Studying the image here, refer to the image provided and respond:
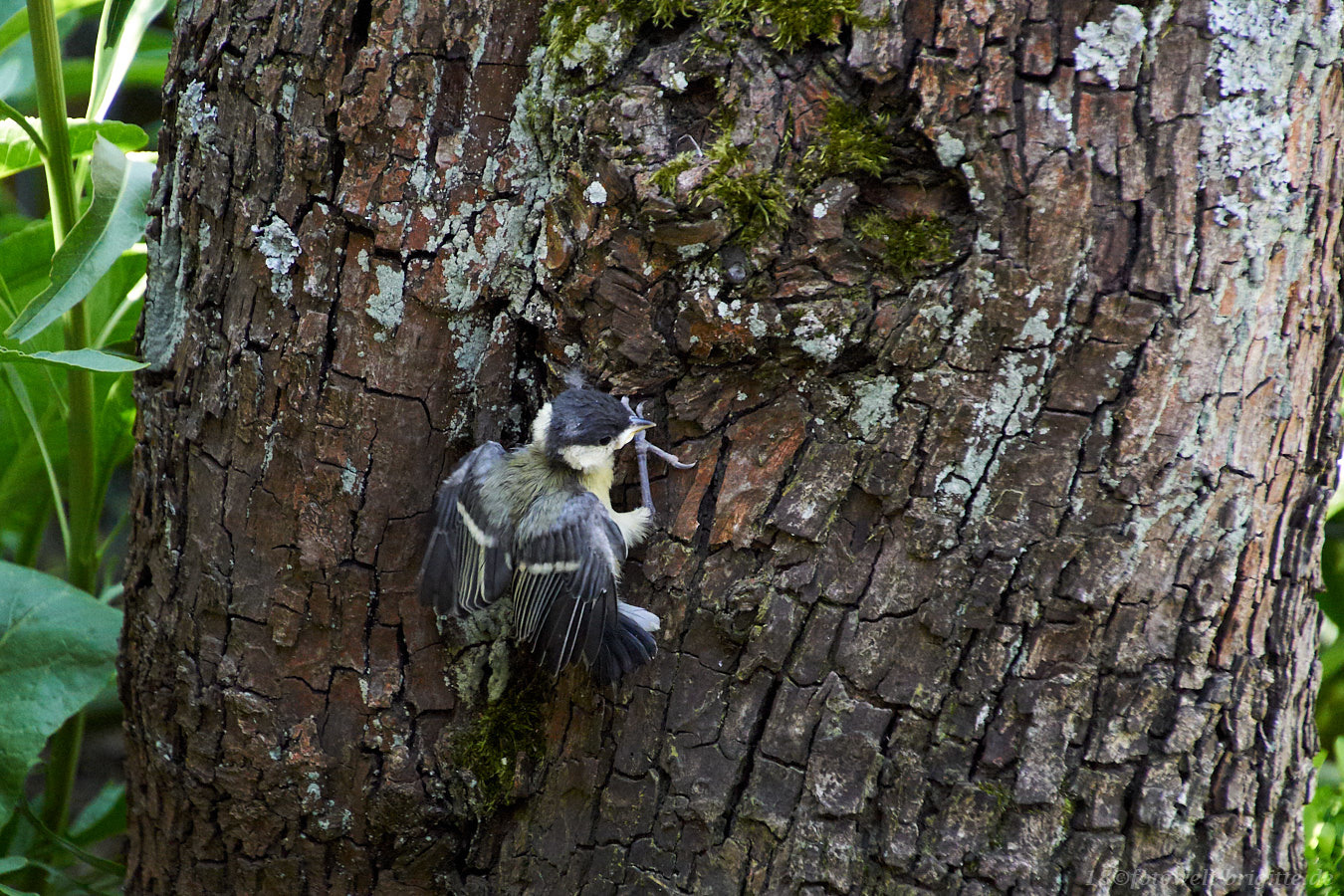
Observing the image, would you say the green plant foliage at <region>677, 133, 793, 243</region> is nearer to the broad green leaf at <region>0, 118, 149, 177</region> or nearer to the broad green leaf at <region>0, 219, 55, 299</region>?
the broad green leaf at <region>0, 118, 149, 177</region>

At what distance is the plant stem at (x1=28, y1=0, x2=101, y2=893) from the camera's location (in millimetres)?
1607

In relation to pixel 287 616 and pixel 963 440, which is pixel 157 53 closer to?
pixel 287 616

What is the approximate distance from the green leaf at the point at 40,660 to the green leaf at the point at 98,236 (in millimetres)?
616

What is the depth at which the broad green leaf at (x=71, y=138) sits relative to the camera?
1703 millimetres

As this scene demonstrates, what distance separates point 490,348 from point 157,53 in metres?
1.59

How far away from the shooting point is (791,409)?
1.38m

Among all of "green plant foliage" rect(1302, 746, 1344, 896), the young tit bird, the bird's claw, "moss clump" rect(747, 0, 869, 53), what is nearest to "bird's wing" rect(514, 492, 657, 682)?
the young tit bird

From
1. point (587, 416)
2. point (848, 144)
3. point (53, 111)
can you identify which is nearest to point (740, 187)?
point (848, 144)

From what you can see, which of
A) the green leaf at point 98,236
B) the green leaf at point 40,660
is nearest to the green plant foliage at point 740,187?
the green leaf at point 98,236

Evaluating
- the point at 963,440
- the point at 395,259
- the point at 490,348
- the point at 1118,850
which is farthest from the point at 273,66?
the point at 1118,850

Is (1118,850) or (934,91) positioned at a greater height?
(934,91)

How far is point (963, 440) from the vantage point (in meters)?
1.30

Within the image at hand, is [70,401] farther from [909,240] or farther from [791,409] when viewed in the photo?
[909,240]

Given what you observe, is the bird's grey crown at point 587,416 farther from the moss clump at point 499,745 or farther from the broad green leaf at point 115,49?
the broad green leaf at point 115,49
